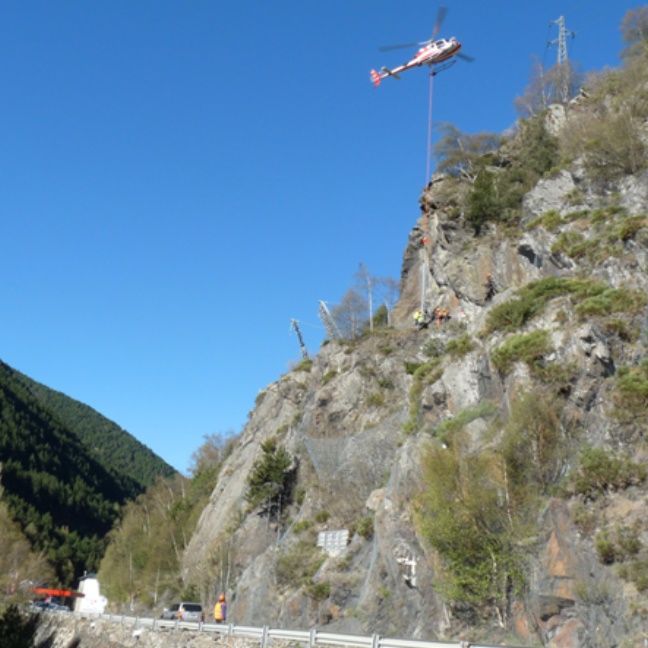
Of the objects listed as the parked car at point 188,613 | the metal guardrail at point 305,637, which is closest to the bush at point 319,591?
the parked car at point 188,613

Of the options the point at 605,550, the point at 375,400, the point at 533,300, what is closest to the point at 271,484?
the point at 375,400

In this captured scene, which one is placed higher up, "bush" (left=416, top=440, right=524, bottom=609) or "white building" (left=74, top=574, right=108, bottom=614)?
"bush" (left=416, top=440, right=524, bottom=609)

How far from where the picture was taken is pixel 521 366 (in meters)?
26.1

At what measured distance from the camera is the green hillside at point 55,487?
420 feet

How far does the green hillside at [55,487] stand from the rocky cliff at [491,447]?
8898 centimetres

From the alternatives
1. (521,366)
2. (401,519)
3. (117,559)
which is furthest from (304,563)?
(117,559)

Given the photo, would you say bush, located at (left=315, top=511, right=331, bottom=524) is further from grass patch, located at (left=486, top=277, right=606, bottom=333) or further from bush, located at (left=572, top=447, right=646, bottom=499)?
bush, located at (left=572, top=447, right=646, bottom=499)

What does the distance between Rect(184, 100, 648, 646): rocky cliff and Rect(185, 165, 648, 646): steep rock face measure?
0.09 metres

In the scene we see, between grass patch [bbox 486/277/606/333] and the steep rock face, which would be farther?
grass patch [bbox 486/277/606/333]

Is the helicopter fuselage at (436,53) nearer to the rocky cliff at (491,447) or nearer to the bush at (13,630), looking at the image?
the rocky cliff at (491,447)

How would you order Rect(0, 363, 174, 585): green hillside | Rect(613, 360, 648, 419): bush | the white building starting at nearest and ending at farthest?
Rect(613, 360, 648, 419): bush → the white building → Rect(0, 363, 174, 585): green hillside

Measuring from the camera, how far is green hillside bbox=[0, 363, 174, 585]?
128000mm

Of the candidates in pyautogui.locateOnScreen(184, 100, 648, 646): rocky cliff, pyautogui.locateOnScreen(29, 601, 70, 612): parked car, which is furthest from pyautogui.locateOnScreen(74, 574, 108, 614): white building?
pyautogui.locateOnScreen(184, 100, 648, 646): rocky cliff

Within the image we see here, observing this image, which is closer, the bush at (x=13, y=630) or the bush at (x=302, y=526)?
the bush at (x=13, y=630)
